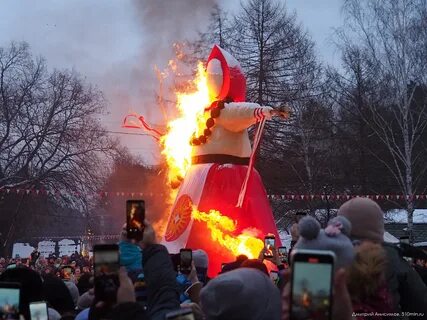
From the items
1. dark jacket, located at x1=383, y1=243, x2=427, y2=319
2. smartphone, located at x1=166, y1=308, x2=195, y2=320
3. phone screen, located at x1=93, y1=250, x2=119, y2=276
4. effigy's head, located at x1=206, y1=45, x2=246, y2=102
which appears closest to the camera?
smartphone, located at x1=166, y1=308, x2=195, y2=320

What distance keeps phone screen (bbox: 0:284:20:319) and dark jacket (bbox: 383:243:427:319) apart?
2.07 m

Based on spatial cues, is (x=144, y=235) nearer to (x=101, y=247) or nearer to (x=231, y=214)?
(x=101, y=247)

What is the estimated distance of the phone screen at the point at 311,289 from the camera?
6.77ft

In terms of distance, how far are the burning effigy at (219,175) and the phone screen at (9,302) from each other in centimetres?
871

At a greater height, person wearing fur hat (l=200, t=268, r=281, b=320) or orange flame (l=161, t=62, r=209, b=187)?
orange flame (l=161, t=62, r=209, b=187)

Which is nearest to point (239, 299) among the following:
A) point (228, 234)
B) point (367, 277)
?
point (367, 277)

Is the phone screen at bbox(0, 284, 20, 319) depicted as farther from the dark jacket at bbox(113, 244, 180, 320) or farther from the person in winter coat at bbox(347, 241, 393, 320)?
the person in winter coat at bbox(347, 241, 393, 320)

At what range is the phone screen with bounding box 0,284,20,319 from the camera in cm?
247

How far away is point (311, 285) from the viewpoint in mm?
2098

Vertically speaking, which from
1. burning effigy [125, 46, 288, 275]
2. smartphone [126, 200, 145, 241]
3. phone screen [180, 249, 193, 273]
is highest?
burning effigy [125, 46, 288, 275]

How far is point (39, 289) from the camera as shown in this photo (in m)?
4.13

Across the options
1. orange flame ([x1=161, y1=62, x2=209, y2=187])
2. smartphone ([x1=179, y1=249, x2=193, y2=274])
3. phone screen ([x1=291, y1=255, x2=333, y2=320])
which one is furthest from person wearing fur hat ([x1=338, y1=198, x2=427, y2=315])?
orange flame ([x1=161, y1=62, x2=209, y2=187])

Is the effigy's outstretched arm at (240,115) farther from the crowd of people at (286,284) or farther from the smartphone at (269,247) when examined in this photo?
the crowd of people at (286,284)

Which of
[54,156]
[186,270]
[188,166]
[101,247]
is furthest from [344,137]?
[101,247]
